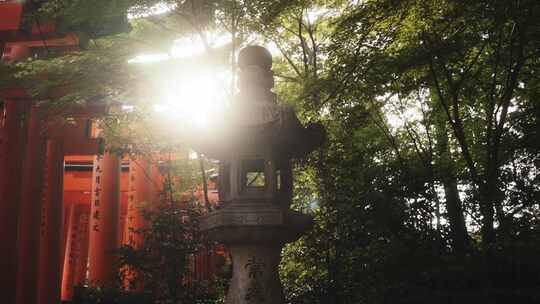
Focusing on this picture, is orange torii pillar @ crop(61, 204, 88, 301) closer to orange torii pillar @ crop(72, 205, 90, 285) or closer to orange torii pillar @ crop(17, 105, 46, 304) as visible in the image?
orange torii pillar @ crop(72, 205, 90, 285)

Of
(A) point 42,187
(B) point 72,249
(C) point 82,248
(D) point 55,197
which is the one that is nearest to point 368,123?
(A) point 42,187

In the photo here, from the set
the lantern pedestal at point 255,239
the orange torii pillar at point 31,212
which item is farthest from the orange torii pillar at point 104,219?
the lantern pedestal at point 255,239

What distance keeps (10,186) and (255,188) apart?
6920 millimetres

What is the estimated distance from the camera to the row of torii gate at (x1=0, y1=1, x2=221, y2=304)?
994cm

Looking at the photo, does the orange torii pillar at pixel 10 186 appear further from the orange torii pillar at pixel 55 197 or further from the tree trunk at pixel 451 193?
the tree trunk at pixel 451 193

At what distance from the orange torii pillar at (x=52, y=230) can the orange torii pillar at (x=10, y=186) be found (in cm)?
254

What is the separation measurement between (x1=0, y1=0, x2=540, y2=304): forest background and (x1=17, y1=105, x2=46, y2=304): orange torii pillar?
2.96 m

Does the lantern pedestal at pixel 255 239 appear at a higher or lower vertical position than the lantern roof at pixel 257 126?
lower

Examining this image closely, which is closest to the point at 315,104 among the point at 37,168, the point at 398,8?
the point at 398,8

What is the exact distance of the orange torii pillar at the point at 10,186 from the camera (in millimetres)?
9711

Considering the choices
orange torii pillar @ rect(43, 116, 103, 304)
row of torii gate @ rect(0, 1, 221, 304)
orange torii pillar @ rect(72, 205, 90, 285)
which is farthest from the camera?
orange torii pillar @ rect(72, 205, 90, 285)

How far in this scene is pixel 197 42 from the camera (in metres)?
9.80

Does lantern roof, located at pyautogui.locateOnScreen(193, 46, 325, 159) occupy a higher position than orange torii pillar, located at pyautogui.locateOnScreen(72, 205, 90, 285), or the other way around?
lantern roof, located at pyautogui.locateOnScreen(193, 46, 325, 159)

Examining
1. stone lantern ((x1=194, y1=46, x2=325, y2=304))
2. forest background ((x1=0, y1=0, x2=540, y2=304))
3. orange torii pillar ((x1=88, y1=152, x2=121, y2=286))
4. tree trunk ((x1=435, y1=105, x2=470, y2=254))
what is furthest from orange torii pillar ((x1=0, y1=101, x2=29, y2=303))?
tree trunk ((x1=435, y1=105, x2=470, y2=254))
